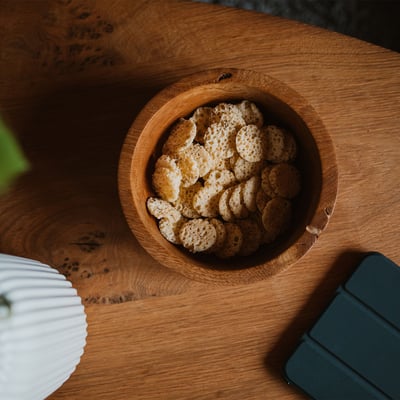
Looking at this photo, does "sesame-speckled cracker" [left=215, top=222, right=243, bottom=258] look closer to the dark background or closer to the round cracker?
the round cracker

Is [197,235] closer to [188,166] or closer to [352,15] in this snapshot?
[188,166]

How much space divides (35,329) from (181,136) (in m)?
0.30

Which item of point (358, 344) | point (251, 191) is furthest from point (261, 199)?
point (358, 344)

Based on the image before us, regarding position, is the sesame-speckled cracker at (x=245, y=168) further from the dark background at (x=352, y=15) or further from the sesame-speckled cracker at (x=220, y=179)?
the dark background at (x=352, y=15)

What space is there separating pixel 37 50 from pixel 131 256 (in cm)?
33

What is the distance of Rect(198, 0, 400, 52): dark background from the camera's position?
1239 mm

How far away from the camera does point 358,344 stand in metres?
0.73

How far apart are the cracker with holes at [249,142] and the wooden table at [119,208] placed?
0.12 meters

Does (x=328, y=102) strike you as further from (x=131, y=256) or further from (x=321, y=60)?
(x=131, y=256)

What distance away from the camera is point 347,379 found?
0.73m

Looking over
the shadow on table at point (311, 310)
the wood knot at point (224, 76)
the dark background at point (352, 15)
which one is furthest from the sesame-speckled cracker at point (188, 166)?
the dark background at point (352, 15)

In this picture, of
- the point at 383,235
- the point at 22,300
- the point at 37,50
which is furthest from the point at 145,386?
the point at 37,50

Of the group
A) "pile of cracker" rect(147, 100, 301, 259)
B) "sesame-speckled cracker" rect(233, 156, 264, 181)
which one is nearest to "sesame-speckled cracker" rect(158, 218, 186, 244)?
"pile of cracker" rect(147, 100, 301, 259)

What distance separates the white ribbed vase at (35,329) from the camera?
519 millimetres
